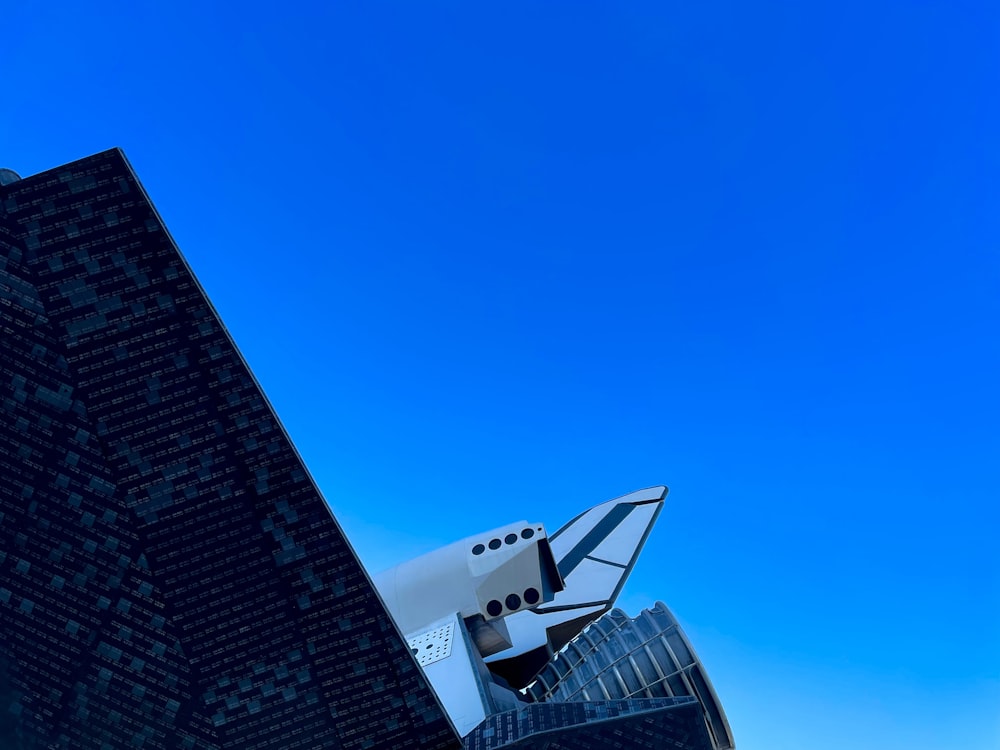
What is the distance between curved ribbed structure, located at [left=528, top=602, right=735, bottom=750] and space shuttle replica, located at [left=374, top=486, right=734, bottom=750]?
8 cm

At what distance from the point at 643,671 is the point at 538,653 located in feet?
57.7

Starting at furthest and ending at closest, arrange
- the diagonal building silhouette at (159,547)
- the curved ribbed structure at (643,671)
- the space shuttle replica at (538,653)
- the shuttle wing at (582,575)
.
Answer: the shuttle wing at (582,575)
the curved ribbed structure at (643,671)
the space shuttle replica at (538,653)
the diagonal building silhouette at (159,547)

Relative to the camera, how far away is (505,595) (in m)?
65.2

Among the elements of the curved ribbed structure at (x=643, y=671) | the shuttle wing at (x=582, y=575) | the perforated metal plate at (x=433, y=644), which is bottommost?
the curved ribbed structure at (x=643, y=671)

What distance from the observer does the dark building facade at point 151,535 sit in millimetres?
48125

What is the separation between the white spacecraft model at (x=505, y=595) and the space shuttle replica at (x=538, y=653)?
0.34 feet

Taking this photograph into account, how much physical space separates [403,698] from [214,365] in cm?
2303

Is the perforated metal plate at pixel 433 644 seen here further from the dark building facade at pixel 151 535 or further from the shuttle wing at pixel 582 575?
the dark building facade at pixel 151 535

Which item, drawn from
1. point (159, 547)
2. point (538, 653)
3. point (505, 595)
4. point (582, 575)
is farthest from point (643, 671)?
point (159, 547)

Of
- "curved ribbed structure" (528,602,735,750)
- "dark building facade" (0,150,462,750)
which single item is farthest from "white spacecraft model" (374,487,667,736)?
"dark building facade" (0,150,462,750)

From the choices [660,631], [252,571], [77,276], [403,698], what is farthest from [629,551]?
[77,276]

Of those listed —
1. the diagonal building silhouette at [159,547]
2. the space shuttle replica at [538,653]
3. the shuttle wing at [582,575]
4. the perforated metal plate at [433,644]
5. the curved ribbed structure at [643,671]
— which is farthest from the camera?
the shuttle wing at [582,575]

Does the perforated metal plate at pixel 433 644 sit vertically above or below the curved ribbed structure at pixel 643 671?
above

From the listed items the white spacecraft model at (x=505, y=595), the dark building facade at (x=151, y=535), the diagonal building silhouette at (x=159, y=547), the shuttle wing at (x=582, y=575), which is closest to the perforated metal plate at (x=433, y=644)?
the white spacecraft model at (x=505, y=595)
